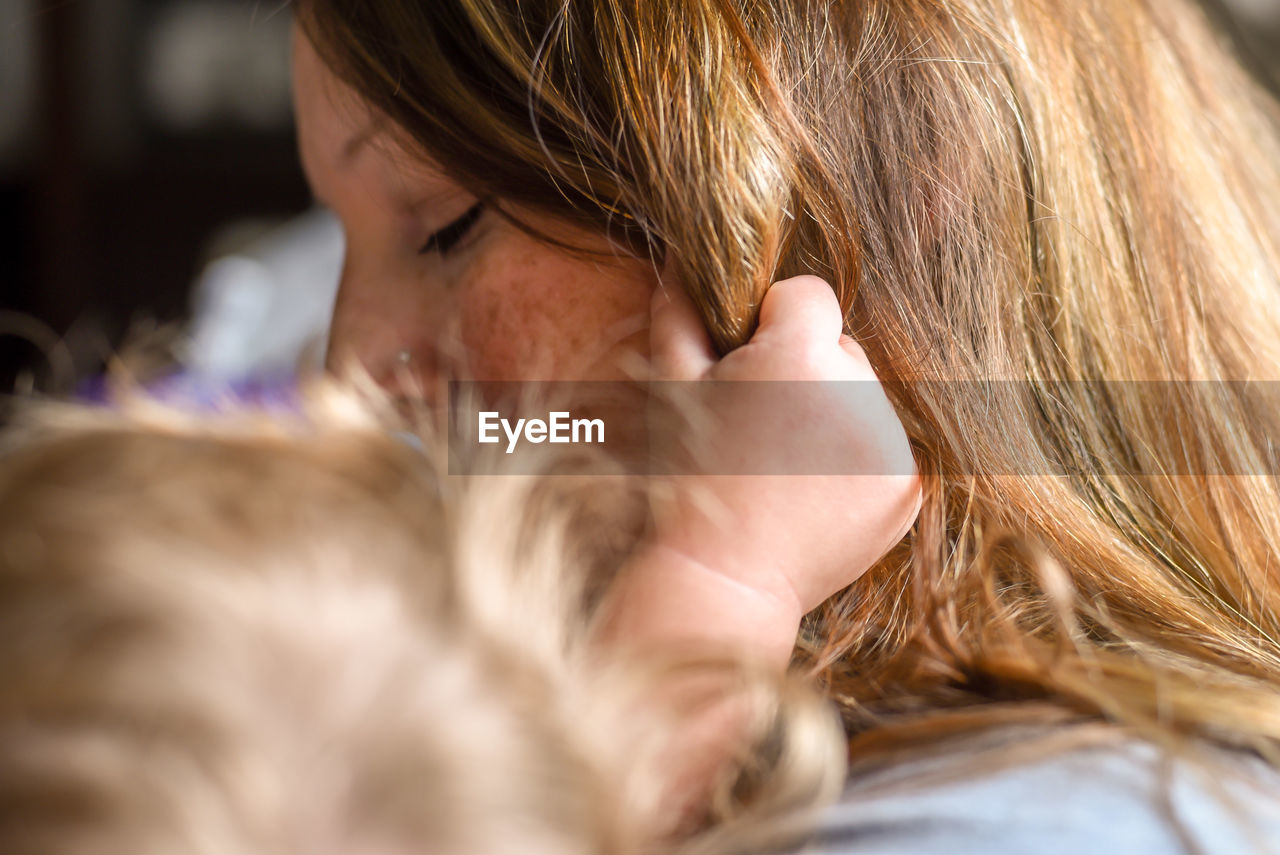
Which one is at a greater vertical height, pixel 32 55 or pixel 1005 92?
pixel 32 55

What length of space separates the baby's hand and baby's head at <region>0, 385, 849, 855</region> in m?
0.07

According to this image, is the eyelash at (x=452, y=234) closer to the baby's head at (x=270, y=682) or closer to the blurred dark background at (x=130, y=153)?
the baby's head at (x=270, y=682)

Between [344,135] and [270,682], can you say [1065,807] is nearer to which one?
[270,682]

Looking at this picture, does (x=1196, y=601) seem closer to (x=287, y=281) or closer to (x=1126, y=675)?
(x=1126, y=675)

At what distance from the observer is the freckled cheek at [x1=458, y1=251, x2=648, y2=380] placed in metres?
0.51

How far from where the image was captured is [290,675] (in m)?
0.30

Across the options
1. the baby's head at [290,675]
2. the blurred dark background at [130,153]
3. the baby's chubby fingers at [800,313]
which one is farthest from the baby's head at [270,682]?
the blurred dark background at [130,153]

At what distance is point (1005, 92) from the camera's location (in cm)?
Result: 51

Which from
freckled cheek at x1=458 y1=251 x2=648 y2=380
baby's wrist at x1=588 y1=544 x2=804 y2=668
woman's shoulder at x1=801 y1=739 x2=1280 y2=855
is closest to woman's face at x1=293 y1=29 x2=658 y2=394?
Answer: freckled cheek at x1=458 y1=251 x2=648 y2=380

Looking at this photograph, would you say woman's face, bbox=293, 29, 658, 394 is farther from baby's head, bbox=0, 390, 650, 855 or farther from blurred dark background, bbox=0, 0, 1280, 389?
blurred dark background, bbox=0, 0, 1280, 389

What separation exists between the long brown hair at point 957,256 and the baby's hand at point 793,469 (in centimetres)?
3

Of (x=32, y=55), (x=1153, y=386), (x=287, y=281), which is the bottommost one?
(x=1153, y=386)

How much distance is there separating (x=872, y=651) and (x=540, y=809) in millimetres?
227

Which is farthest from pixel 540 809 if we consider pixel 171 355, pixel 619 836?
pixel 171 355
